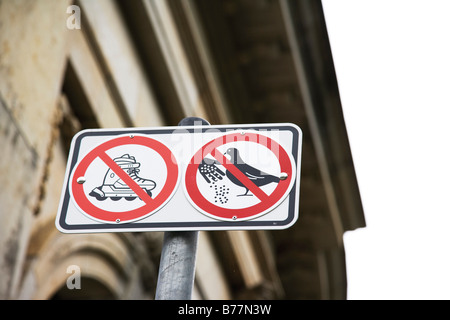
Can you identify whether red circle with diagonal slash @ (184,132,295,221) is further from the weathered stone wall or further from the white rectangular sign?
the weathered stone wall

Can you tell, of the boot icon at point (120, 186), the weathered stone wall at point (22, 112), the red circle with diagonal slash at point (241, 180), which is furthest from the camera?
the weathered stone wall at point (22, 112)

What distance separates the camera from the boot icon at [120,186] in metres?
2.84

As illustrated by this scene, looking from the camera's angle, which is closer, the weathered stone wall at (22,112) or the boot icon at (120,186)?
the boot icon at (120,186)

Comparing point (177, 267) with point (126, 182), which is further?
point (126, 182)

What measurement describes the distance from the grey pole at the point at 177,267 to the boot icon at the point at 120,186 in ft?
1.11

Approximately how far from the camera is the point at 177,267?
2.34m

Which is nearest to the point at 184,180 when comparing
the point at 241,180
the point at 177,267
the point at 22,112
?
the point at 241,180

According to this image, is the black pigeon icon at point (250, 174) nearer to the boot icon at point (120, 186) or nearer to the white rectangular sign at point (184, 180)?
the white rectangular sign at point (184, 180)

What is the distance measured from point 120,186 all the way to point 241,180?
457 mm

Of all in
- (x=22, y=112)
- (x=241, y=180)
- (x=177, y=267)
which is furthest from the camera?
(x=22, y=112)

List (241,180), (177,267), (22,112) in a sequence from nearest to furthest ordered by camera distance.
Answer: (177,267) < (241,180) < (22,112)

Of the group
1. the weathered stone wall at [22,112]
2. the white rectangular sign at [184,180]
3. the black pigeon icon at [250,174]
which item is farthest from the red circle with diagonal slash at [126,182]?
the weathered stone wall at [22,112]

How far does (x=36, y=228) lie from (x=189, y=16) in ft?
15.1

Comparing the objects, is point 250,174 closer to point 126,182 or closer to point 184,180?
point 184,180
